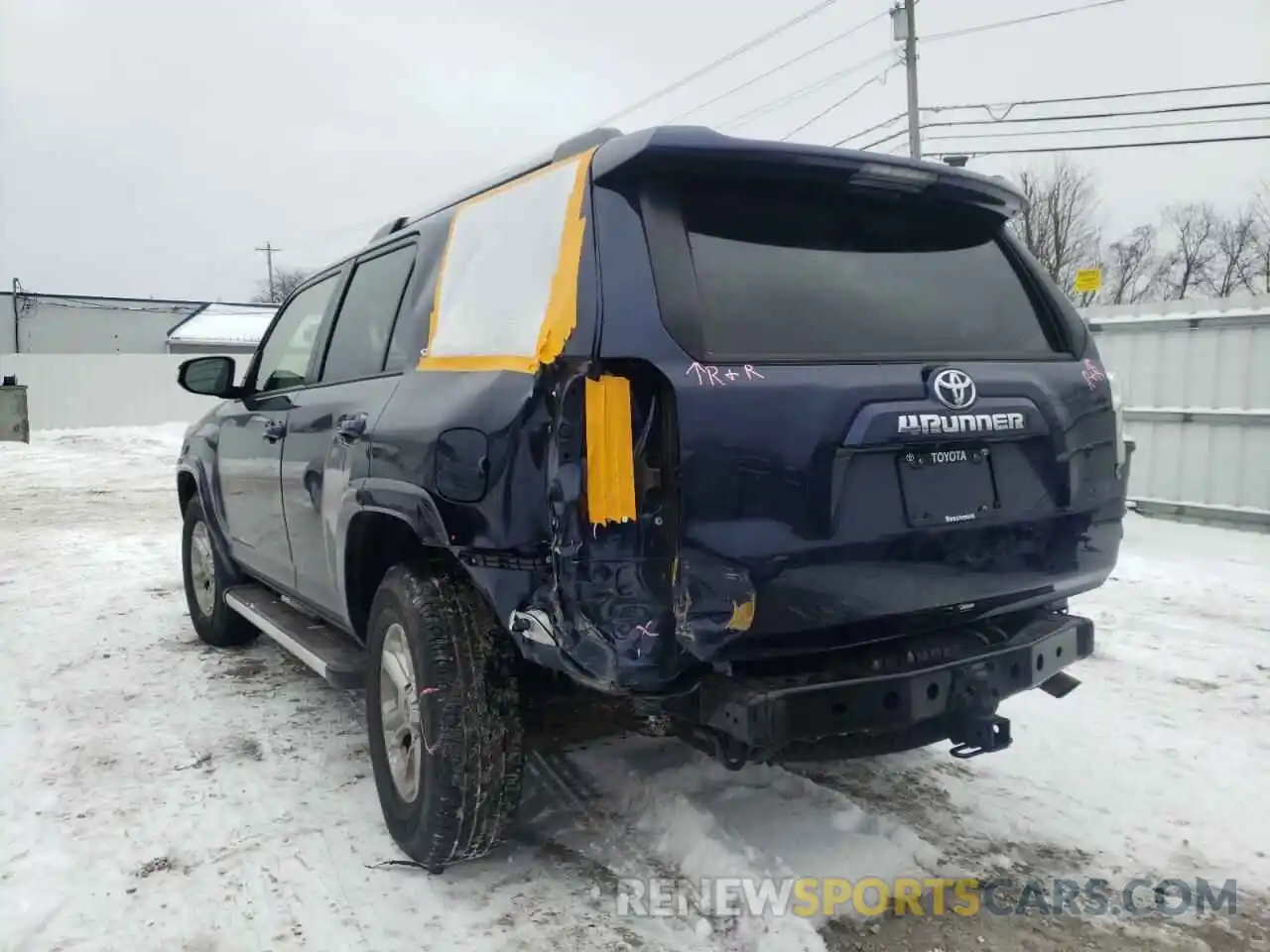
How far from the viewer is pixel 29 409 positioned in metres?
24.6

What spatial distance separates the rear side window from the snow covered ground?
5.15 ft

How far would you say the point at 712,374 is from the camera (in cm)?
234

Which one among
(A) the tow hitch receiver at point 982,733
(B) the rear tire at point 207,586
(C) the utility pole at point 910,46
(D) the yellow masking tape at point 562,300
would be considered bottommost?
(B) the rear tire at point 207,586

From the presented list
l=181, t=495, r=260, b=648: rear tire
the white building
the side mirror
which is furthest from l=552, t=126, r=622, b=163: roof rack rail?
the white building

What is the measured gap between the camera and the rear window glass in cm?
254

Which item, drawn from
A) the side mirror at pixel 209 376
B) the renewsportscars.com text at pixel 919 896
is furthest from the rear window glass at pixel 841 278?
the side mirror at pixel 209 376

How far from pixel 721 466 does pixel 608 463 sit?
0.88 feet

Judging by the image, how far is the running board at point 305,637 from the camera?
3.50 m

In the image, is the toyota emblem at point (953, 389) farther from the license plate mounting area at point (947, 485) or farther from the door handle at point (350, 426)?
the door handle at point (350, 426)

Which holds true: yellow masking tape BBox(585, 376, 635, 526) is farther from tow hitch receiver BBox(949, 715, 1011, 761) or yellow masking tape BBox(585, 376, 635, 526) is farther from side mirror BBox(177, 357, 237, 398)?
side mirror BBox(177, 357, 237, 398)

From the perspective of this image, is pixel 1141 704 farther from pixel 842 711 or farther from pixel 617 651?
pixel 617 651

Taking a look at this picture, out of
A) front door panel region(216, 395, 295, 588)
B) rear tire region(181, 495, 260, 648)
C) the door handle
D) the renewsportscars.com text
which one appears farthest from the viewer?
rear tire region(181, 495, 260, 648)

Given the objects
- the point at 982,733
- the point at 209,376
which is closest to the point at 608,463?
the point at 982,733

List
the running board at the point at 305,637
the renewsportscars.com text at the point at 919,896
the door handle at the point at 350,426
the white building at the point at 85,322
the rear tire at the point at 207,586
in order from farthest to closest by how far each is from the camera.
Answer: the white building at the point at 85,322 < the rear tire at the point at 207,586 < the running board at the point at 305,637 < the door handle at the point at 350,426 < the renewsportscars.com text at the point at 919,896
